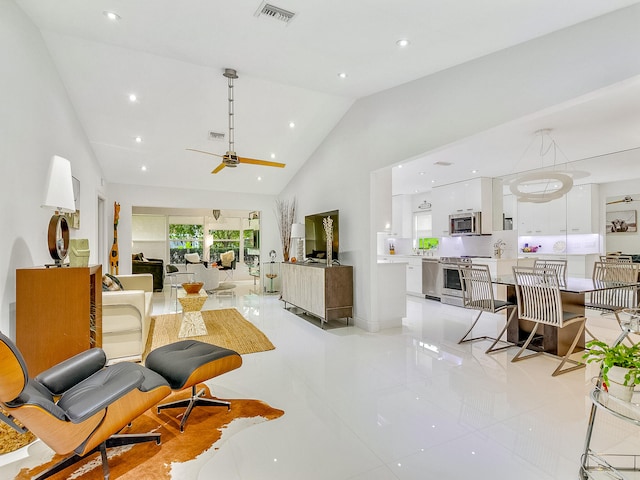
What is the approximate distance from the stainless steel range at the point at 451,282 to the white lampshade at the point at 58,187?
232 inches

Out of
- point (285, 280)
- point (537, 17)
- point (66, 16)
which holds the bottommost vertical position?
point (285, 280)

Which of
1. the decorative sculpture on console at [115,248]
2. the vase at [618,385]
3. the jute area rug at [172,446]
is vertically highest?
the decorative sculpture on console at [115,248]

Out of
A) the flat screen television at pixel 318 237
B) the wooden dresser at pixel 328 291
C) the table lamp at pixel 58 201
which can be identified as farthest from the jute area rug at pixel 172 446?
the flat screen television at pixel 318 237

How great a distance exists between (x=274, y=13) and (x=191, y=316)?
3.83 meters

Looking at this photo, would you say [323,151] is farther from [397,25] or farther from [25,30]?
[25,30]

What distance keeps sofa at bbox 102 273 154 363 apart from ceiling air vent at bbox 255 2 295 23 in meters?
2.97

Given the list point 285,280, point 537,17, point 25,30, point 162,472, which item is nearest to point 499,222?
point 285,280

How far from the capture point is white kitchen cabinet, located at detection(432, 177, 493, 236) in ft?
22.0

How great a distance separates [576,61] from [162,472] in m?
3.94

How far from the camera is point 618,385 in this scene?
1.42 m

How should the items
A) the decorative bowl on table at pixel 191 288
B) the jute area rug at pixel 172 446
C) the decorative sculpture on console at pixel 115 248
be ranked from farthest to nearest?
1. the decorative sculpture on console at pixel 115 248
2. the decorative bowl on table at pixel 191 288
3. the jute area rug at pixel 172 446

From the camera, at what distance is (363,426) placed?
Result: 2266 millimetres

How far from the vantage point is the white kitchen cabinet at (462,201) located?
6711mm

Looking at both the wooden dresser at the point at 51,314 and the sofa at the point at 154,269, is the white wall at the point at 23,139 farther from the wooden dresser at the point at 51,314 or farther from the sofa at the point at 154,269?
the sofa at the point at 154,269
